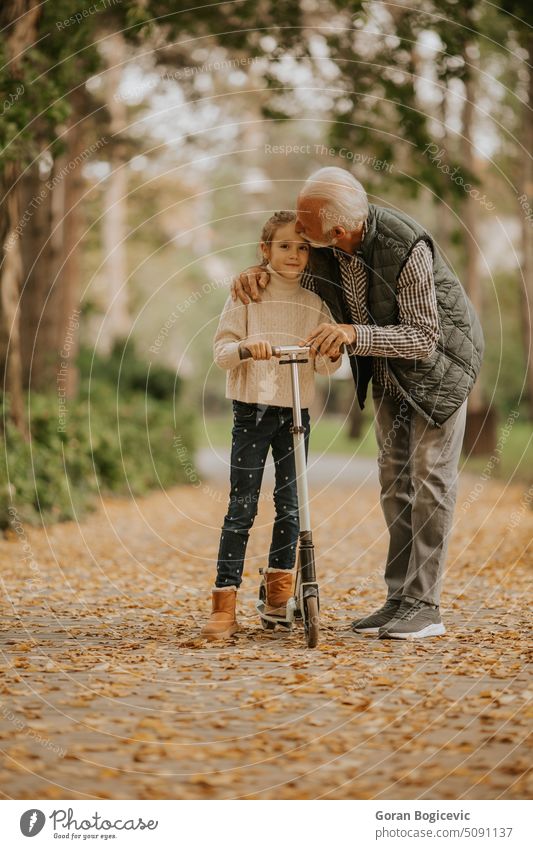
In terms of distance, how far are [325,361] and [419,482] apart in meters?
0.75

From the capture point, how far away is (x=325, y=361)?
5242 mm

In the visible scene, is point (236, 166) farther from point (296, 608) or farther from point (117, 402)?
point (296, 608)

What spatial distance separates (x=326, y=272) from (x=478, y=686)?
6.73ft

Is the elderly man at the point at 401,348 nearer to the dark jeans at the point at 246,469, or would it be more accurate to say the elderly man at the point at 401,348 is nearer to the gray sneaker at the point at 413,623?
the gray sneaker at the point at 413,623

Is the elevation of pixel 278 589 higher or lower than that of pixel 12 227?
lower

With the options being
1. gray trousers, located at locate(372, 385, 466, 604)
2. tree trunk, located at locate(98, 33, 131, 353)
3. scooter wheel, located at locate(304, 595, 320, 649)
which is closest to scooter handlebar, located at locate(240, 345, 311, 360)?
gray trousers, located at locate(372, 385, 466, 604)

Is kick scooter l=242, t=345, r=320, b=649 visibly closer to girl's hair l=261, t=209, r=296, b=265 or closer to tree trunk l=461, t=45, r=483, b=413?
girl's hair l=261, t=209, r=296, b=265

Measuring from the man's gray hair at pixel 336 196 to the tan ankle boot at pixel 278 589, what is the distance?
1739 mm

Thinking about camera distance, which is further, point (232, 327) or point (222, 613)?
point (222, 613)

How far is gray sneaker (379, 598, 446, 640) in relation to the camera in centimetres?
536

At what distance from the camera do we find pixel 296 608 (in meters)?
5.36

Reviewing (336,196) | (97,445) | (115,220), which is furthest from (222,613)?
(115,220)

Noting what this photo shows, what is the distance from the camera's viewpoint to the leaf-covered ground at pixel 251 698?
3.37 meters

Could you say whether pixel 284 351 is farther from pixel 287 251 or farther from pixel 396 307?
pixel 396 307
